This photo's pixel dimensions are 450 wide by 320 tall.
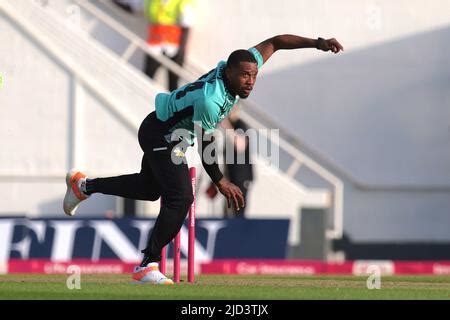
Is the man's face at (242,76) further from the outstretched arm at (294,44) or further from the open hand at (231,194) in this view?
the open hand at (231,194)

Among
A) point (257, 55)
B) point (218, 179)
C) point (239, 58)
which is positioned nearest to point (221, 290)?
point (218, 179)

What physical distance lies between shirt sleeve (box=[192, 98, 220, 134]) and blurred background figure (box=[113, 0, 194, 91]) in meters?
8.37

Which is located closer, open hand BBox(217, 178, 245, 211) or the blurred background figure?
open hand BBox(217, 178, 245, 211)

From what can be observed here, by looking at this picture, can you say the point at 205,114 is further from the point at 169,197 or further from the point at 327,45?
the point at 327,45

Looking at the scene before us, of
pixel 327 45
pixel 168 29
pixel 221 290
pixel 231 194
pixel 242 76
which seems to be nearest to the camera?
pixel 221 290

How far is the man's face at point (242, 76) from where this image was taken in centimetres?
964

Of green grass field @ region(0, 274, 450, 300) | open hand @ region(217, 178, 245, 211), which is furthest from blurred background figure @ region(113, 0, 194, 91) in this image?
open hand @ region(217, 178, 245, 211)

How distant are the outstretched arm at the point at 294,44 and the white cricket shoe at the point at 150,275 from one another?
5.57ft

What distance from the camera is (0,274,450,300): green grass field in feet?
29.0

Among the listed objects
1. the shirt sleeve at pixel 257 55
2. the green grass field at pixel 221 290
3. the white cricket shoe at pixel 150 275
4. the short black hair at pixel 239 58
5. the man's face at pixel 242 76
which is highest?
the shirt sleeve at pixel 257 55

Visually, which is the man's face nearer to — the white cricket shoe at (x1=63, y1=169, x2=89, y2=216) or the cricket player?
the cricket player

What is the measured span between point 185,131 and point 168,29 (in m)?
8.44

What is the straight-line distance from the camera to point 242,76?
31.6 ft

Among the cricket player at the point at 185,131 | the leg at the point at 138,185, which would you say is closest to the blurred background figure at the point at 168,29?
the leg at the point at 138,185
